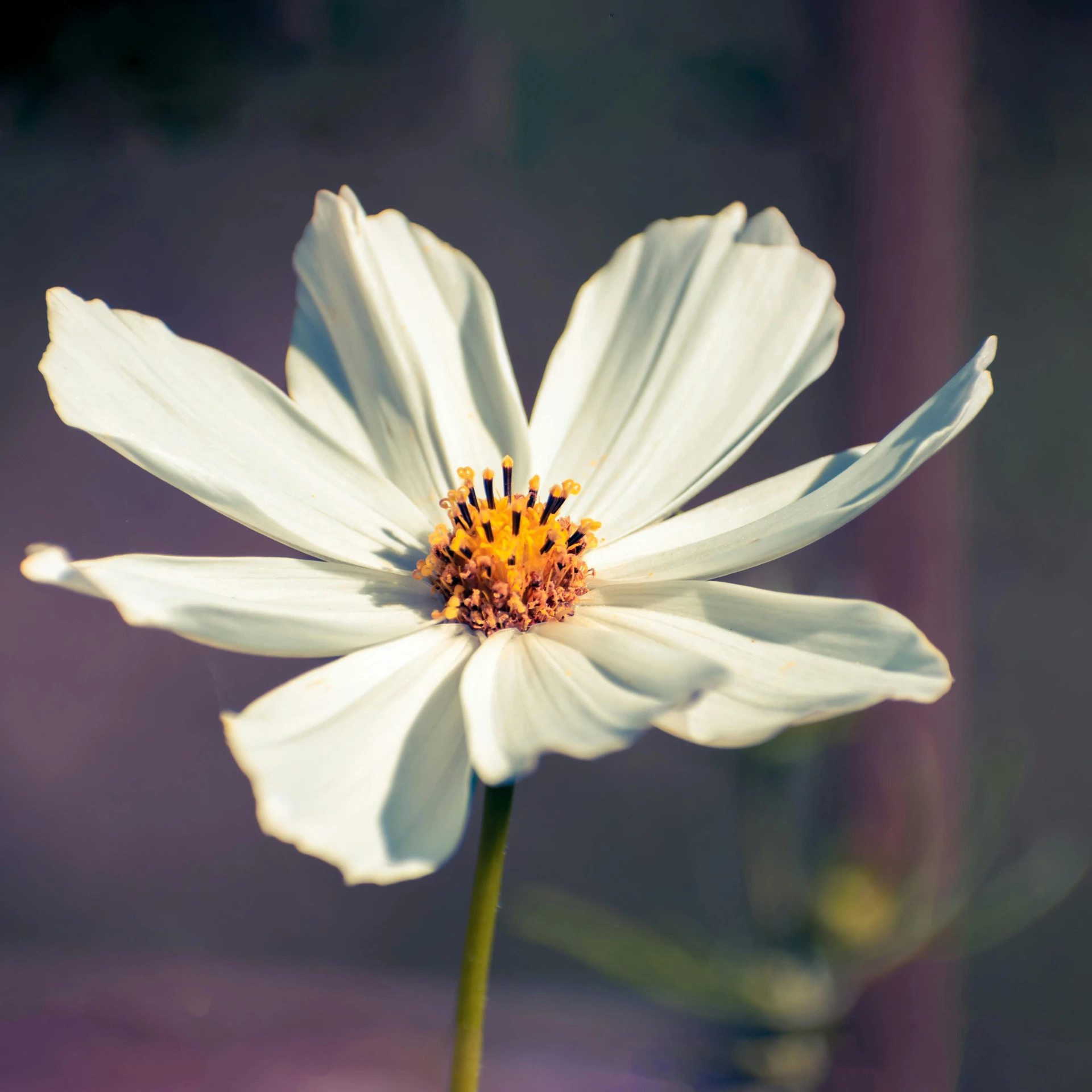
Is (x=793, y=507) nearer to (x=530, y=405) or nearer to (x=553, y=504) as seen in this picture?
(x=553, y=504)

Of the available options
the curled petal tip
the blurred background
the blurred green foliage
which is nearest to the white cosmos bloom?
the curled petal tip

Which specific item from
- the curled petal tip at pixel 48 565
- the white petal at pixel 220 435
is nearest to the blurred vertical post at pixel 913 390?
the white petal at pixel 220 435

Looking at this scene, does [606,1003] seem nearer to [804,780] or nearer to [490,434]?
[804,780]

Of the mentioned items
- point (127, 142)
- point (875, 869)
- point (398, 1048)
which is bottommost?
point (398, 1048)

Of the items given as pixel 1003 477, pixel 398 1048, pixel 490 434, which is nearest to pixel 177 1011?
pixel 398 1048

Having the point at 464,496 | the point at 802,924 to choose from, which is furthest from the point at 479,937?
the point at 802,924
